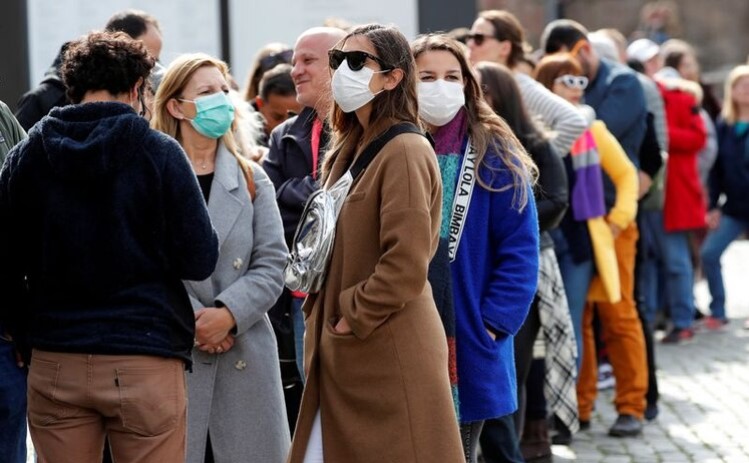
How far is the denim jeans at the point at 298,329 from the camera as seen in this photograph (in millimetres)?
6180

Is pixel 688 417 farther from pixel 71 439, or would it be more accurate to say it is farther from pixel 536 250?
pixel 71 439

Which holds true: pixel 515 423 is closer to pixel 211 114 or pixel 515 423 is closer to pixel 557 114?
pixel 557 114

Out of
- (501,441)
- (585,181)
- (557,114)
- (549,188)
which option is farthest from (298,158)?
(585,181)

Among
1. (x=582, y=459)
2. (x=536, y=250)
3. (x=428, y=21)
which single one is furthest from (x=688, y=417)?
(x=536, y=250)

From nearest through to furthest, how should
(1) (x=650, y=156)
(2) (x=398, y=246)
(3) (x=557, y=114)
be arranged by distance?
(2) (x=398, y=246) → (3) (x=557, y=114) → (1) (x=650, y=156)

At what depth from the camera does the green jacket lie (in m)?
5.49

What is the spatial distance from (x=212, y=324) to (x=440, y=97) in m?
1.14

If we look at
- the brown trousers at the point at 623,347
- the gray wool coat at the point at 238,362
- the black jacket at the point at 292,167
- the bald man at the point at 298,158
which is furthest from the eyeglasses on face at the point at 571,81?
the gray wool coat at the point at 238,362

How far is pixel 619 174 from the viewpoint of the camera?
26.7 ft

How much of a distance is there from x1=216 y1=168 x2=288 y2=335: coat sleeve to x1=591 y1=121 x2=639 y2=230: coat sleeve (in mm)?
2953

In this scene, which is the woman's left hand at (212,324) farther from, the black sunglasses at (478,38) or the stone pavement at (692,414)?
the black sunglasses at (478,38)

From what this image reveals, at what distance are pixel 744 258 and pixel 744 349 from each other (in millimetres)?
7929

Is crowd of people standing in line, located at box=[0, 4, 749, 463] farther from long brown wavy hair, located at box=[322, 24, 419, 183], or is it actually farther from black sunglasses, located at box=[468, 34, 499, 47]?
black sunglasses, located at box=[468, 34, 499, 47]

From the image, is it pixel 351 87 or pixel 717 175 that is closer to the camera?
pixel 351 87
